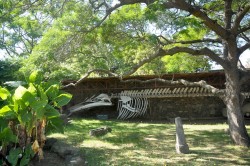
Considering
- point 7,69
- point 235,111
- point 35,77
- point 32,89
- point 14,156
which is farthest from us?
point 7,69

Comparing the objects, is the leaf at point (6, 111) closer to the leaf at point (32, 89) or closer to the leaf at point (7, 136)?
the leaf at point (7, 136)

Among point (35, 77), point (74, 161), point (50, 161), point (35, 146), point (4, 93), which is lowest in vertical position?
point (50, 161)

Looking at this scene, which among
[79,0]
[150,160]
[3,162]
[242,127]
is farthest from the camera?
[79,0]

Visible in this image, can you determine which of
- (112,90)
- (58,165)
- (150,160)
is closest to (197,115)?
(112,90)

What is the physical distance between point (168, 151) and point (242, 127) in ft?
7.21

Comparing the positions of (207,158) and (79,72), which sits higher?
(79,72)

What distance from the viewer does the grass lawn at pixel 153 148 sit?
6164mm

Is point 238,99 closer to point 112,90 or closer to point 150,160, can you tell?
point 150,160

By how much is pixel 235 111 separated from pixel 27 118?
537 cm

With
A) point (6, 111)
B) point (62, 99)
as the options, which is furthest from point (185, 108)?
point (6, 111)

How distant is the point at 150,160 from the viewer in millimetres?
6238

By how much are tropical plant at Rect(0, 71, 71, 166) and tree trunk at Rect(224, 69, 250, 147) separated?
451cm

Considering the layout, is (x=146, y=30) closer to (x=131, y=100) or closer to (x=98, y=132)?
(x=98, y=132)

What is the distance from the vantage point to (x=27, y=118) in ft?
17.5
